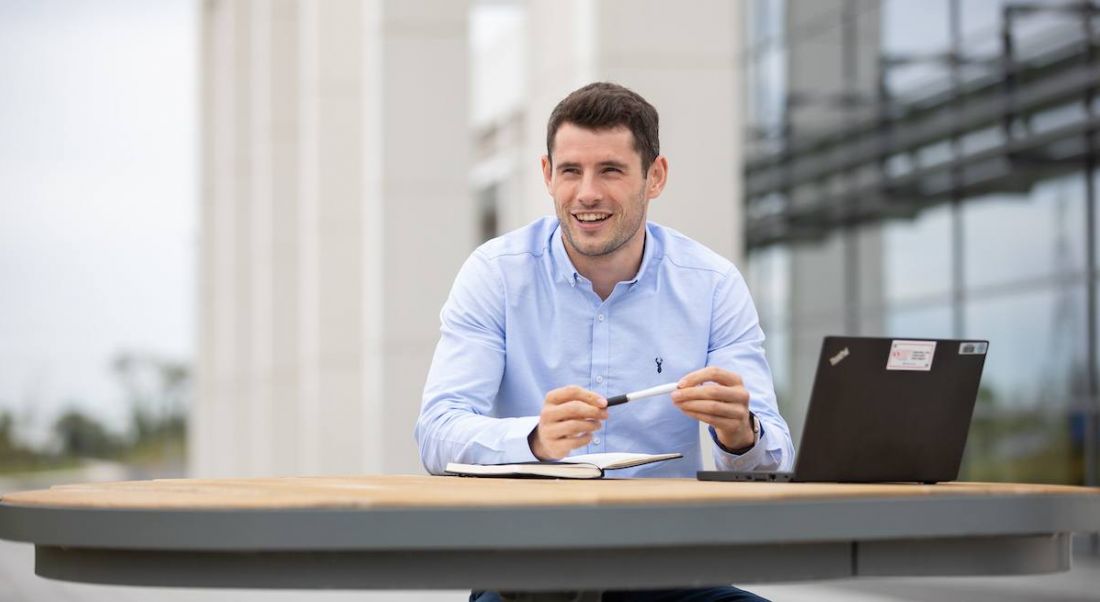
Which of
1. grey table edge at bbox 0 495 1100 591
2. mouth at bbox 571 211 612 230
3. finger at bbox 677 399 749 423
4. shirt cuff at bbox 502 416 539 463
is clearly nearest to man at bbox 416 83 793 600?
mouth at bbox 571 211 612 230

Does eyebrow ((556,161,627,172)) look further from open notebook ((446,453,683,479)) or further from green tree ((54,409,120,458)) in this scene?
green tree ((54,409,120,458))

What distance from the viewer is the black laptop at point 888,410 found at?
2577 mm

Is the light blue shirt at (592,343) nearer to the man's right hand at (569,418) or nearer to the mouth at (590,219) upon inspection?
the mouth at (590,219)

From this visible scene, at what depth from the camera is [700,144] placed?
851 centimetres

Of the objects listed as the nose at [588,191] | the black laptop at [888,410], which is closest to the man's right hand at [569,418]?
the black laptop at [888,410]

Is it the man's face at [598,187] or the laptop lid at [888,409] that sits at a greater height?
the man's face at [598,187]

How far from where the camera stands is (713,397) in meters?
2.86

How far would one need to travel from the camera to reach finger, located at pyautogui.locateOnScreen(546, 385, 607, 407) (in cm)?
278

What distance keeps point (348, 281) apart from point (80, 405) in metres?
22.3

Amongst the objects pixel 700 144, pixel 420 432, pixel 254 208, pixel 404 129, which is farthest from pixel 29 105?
pixel 420 432

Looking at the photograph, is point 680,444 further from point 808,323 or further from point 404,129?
point 808,323

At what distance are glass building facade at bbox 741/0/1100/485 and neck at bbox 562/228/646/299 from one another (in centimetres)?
1325

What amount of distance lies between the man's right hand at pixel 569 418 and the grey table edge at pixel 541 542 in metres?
0.68

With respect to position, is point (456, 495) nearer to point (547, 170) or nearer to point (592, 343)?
point (592, 343)
